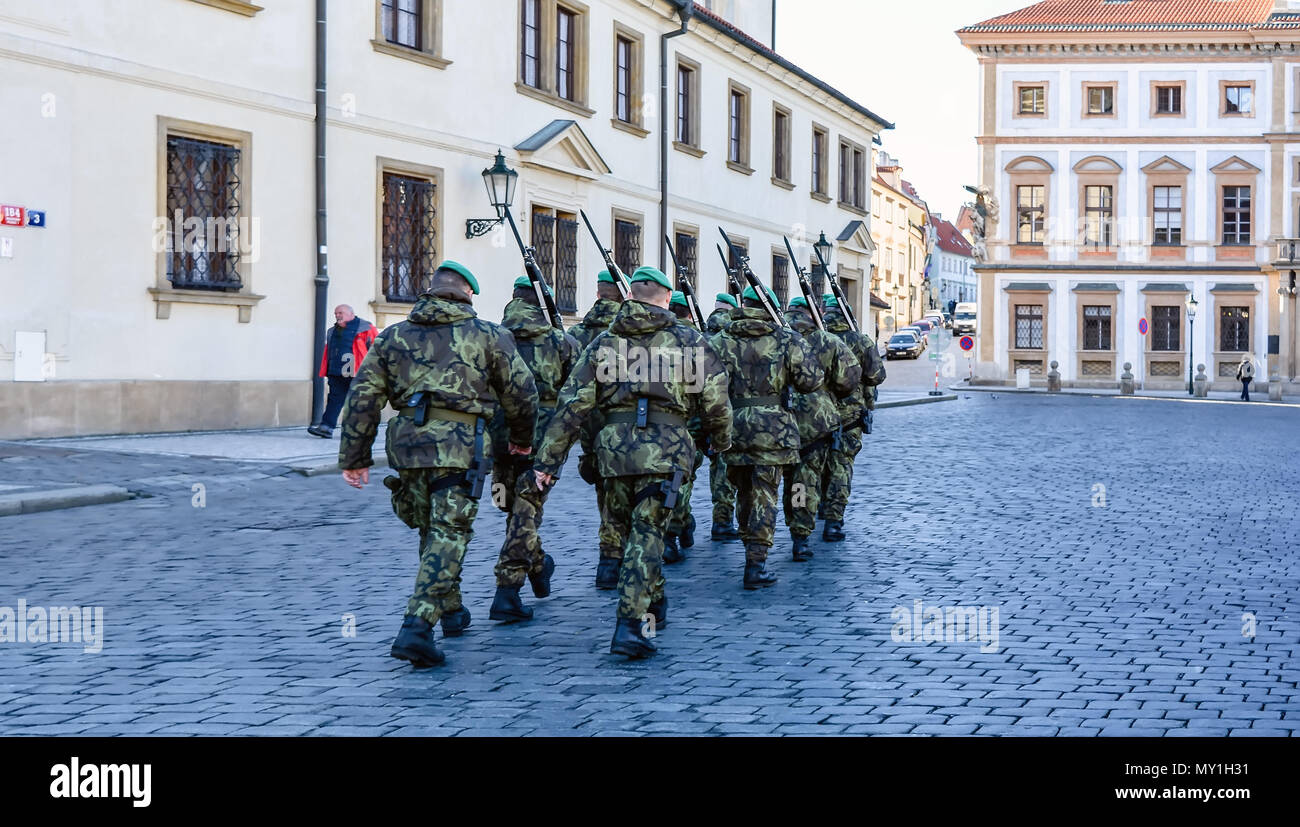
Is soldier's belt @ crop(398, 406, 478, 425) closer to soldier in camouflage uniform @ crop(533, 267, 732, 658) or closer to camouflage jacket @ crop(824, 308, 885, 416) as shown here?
soldier in camouflage uniform @ crop(533, 267, 732, 658)

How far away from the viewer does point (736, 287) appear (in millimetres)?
13109

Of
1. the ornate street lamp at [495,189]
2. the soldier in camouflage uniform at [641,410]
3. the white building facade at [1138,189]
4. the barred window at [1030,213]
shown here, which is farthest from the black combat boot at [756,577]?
the barred window at [1030,213]

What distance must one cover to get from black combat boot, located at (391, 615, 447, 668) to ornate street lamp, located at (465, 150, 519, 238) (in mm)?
14431

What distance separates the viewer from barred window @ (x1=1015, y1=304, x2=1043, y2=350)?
5478 centimetres

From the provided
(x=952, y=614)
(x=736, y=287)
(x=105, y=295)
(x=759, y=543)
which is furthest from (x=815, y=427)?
(x=105, y=295)

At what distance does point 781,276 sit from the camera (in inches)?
1394

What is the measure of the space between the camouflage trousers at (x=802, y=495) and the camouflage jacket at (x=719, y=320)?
103 centimetres

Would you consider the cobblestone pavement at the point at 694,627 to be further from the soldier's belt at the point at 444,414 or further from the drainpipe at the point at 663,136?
the drainpipe at the point at 663,136

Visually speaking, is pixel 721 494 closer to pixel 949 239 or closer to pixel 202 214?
pixel 202 214

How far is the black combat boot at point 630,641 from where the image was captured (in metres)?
6.39

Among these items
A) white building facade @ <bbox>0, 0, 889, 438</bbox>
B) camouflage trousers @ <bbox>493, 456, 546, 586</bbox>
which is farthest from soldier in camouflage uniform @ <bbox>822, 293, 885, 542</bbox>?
white building facade @ <bbox>0, 0, 889, 438</bbox>
